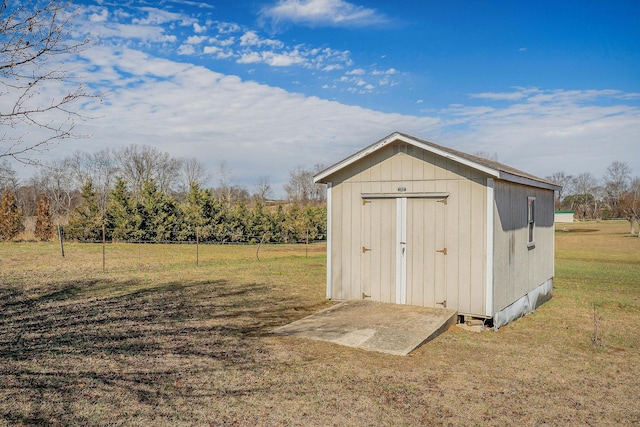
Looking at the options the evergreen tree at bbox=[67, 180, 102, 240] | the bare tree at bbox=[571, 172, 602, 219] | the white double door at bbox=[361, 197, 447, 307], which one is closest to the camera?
the white double door at bbox=[361, 197, 447, 307]

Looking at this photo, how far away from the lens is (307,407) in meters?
4.23

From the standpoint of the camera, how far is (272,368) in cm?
524

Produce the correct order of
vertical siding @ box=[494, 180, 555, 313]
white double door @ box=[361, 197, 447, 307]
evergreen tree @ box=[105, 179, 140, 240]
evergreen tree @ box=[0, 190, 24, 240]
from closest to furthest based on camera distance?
1. vertical siding @ box=[494, 180, 555, 313]
2. white double door @ box=[361, 197, 447, 307]
3. evergreen tree @ box=[0, 190, 24, 240]
4. evergreen tree @ box=[105, 179, 140, 240]

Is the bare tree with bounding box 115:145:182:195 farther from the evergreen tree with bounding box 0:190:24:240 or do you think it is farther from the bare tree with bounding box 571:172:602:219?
the bare tree with bounding box 571:172:602:219

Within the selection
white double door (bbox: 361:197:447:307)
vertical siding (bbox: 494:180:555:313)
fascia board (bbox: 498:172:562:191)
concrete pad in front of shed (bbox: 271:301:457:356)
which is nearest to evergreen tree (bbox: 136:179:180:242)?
white double door (bbox: 361:197:447:307)

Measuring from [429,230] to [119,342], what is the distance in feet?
17.4

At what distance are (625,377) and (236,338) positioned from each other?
196 inches

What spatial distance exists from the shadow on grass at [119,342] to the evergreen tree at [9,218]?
59.0 ft

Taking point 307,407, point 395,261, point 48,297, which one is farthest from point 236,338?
point 48,297

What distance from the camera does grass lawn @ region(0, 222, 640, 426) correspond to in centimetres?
411

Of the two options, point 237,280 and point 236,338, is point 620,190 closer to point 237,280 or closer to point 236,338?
point 237,280

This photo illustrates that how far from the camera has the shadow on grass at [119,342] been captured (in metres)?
4.40

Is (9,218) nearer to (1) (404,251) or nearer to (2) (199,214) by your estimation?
(2) (199,214)

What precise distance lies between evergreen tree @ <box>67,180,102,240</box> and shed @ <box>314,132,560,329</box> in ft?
70.3
